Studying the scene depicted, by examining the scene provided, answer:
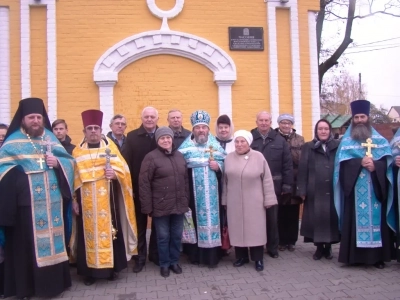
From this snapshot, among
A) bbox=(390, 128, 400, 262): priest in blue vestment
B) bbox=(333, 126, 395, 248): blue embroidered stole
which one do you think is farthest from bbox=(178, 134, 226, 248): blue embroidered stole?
bbox=(390, 128, 400, 262): priest in blue vestment

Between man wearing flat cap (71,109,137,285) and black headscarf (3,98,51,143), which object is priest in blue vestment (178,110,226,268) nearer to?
man wearing flat cap (71,109,137,285)

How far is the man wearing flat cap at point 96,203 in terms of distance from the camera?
4.59m

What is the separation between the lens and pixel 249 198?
505cm

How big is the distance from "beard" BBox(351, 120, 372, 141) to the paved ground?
1.56m

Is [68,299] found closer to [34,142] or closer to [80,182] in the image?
[80,182]

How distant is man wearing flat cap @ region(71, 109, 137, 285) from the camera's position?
4.59 meters

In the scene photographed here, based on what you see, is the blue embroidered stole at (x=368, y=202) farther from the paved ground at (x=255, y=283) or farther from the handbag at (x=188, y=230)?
the handbag at (x=188, y=230)

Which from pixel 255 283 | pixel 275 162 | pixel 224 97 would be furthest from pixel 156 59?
pixel 255 283

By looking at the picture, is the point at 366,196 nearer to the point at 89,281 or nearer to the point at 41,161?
the point at 89,281

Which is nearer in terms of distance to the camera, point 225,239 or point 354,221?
point 354,221

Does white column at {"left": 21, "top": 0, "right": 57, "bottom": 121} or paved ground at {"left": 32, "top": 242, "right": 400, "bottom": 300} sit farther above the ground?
white column at {"left": 21, "top": 0, "right": 57, "bottom": 121}

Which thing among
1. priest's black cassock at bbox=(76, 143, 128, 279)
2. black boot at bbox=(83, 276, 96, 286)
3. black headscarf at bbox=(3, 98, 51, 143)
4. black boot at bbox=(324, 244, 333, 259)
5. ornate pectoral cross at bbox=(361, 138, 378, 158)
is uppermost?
black headscarf at bbox=(3, 98, 51, 143)

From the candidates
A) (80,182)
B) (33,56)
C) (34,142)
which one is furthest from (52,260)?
(33,56)

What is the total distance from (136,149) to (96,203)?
98cm
